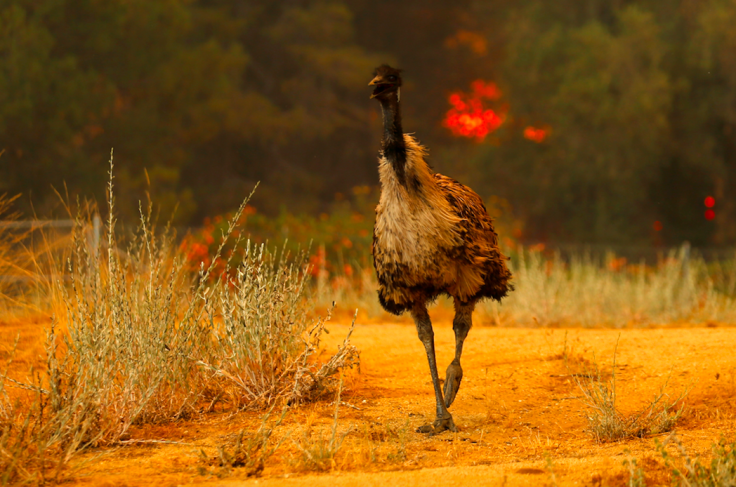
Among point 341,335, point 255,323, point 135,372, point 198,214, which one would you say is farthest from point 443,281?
point 198,214

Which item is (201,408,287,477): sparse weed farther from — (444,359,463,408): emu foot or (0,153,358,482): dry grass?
(444,359,463,408): emu foot

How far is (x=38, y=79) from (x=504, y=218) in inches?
461

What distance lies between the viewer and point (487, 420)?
5.44 metres

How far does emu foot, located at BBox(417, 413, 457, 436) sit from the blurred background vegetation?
16.3m

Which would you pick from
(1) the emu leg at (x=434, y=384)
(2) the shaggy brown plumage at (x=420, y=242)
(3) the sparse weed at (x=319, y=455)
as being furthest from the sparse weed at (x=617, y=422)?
(3) the sparse weed at (x=319, y=455)

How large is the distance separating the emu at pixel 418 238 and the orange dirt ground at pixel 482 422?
46 cm

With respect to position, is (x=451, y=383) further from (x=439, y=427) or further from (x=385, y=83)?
(x=385, y=83)

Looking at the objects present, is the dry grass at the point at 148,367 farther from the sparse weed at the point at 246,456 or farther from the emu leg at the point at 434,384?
the emu leg at the point at 434,384

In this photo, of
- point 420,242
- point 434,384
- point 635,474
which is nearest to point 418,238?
point 420,242

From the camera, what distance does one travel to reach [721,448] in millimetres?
3953

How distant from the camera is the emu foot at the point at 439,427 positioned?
5.03 m

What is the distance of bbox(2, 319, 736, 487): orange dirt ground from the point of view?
409 cm

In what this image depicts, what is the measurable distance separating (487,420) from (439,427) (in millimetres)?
528

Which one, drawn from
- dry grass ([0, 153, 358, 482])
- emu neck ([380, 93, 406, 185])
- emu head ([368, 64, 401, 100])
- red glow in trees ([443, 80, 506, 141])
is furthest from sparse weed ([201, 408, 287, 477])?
red glow in trees ([443, 80, 506, 141])
